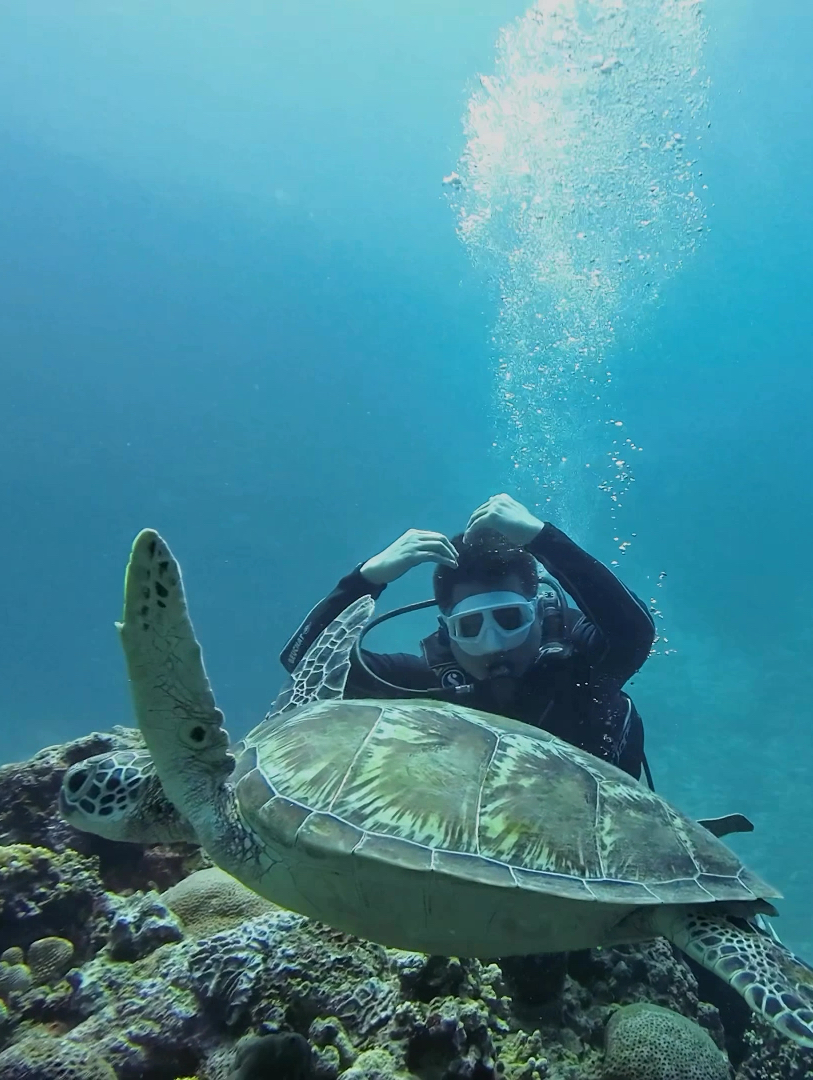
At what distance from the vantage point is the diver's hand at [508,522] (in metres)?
4.23

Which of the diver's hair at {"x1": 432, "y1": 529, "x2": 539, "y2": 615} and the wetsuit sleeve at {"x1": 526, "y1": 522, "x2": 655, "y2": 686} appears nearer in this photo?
the wetsuit sleeve at {"x1": 526, "y1": 522, "x2": 655, "y2": 686}

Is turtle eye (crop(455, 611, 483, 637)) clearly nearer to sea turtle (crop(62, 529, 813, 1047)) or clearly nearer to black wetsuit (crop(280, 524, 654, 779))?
black wetsuit (crop(280, 524, 654, 779))

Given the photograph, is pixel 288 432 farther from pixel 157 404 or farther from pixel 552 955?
pixel 552 955

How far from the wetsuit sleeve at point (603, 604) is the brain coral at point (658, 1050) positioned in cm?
205

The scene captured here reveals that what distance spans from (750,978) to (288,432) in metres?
66.1

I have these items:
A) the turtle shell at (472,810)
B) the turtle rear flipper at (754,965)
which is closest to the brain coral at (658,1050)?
the turtle rear flipper at (754,965)

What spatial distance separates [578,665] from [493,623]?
704 mm

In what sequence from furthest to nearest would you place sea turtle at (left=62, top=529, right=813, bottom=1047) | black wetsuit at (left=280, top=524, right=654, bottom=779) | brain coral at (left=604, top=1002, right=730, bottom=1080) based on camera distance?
black wetsuit at (left=280, top=524, right=654, bottom=779), brain coral at (left=604, top=1002, right=730, bottom=1080), sea turtle at (left=62, top=529, right=813, bottom=1047)

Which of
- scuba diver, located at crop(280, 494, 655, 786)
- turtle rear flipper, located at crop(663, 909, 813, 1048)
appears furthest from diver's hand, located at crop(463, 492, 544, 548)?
turtle rear flipper, located at crop(663, 909, 813, 1048)

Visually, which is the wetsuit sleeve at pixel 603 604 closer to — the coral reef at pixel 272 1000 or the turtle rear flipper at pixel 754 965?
the coral reef at pixel 272 1000

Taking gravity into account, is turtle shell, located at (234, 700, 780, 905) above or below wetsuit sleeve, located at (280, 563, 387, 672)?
below

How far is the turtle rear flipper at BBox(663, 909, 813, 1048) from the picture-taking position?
2055 mm

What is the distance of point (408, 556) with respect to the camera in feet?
13.3

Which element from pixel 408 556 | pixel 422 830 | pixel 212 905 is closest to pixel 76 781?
pixel 212 905
